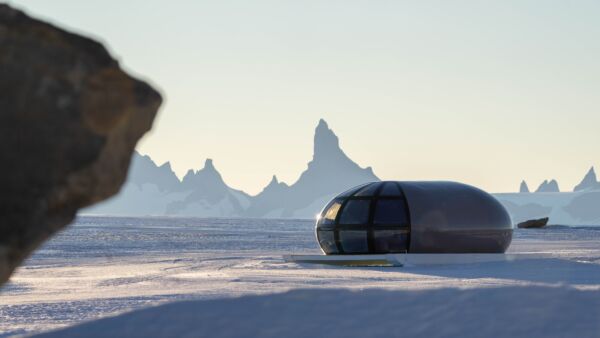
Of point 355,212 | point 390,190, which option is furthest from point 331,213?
point 390,190

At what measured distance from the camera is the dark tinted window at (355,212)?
24.2 metres

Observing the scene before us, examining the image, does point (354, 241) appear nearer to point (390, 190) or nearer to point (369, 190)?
point (369, 190)

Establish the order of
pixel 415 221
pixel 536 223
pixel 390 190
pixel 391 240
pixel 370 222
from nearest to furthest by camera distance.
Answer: pixel 415 221, pixel 391 240, pixel 370 222, pixel 390 190, pixel 536 223

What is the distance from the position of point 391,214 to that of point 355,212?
41.9 inches

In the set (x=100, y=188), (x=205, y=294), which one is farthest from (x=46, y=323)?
(x=100, y=188)

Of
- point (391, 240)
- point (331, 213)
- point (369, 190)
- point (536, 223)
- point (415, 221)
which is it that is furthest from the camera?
point (536, 223)

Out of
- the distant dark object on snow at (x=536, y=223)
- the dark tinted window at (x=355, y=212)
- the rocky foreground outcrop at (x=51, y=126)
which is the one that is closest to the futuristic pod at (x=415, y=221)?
the dark tinted window at (x=355, y=212)

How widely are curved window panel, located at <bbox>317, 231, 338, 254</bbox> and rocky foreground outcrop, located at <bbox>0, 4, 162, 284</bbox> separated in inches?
715

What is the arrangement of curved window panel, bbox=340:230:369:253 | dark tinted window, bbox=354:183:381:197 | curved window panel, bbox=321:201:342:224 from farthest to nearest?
curved window panel, bbox=321:201:342:224, dark tinted window, bbox=354:183:381:197, curved window panel, bbox=340:230:369:253

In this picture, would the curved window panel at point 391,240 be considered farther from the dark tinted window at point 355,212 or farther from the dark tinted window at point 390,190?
the dark tinted window at point 390,190

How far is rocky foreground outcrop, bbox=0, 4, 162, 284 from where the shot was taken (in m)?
6.73

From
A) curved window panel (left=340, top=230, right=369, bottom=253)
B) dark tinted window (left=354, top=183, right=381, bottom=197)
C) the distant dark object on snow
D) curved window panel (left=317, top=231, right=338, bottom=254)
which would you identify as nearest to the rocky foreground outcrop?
curved window panel (left=340, top=230, right=369, bottom=253)

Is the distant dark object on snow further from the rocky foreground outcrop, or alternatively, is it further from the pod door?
the rocky foreground outcrop

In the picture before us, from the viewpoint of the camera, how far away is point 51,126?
6801 mm
